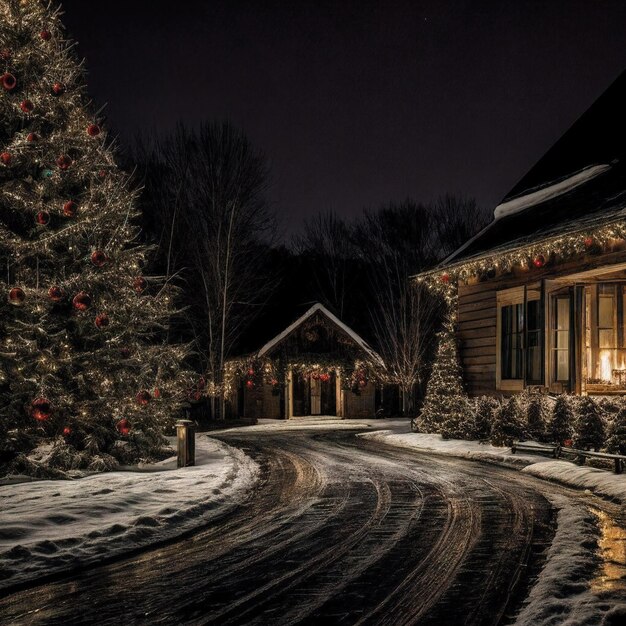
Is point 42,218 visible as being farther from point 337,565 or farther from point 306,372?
point 306,372

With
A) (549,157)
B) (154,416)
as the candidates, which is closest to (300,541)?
(154,416)

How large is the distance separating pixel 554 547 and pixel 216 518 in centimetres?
394

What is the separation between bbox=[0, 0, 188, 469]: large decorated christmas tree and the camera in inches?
475

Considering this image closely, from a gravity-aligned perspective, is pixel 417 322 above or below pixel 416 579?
above

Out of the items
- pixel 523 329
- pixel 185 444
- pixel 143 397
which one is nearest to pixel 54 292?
pixel 143 397

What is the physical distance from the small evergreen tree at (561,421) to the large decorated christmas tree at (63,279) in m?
8.28

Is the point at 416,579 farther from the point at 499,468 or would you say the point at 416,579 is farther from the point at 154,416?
the point at 154,416

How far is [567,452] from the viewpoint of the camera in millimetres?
13180

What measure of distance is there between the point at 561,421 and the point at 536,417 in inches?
28.8

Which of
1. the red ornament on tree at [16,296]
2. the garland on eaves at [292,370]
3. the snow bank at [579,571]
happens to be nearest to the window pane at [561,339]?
the snow bank at [579,571]

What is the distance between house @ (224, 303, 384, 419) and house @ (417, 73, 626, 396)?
11731 mm

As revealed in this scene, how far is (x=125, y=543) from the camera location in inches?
279

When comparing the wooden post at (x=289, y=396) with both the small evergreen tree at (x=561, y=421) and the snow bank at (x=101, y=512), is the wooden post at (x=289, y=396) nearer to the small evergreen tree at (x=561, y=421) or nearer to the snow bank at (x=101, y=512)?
the small evergreen tree at (x=561, y=421)

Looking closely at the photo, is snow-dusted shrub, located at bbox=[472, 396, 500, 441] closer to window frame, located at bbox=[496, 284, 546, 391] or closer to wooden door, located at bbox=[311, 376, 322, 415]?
window frame, located at bbox=[496, 284, 546, 391]
